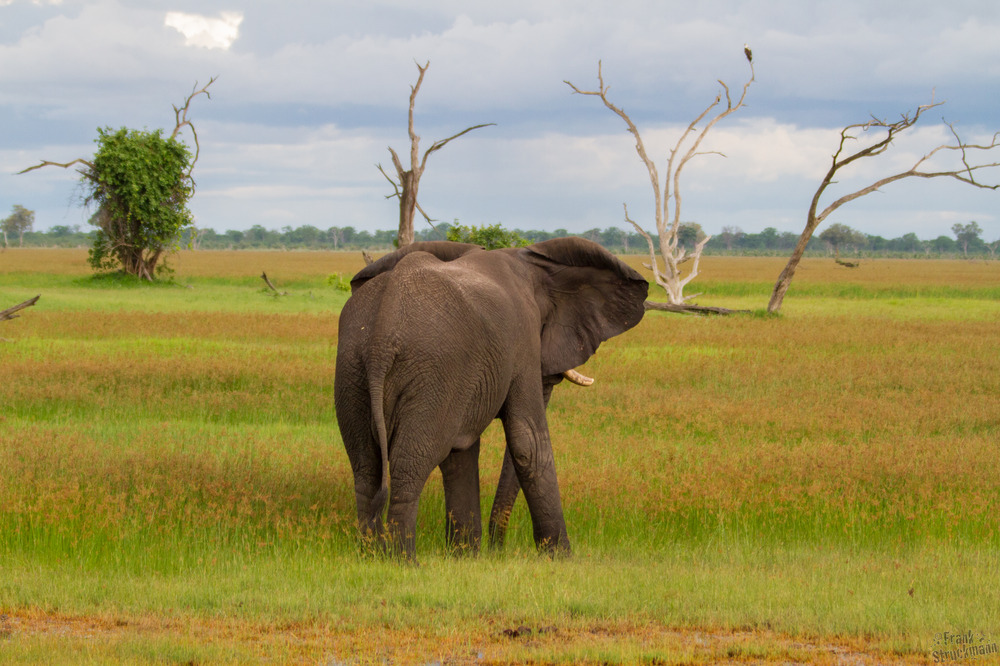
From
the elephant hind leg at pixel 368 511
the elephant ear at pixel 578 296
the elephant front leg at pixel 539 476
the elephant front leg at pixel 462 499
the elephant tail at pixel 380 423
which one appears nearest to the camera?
the elephant tail at pixel 380 423

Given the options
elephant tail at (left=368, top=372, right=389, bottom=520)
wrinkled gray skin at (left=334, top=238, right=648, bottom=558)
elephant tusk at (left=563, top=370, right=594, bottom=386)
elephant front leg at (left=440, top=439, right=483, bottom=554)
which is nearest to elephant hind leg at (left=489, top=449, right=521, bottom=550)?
wrinkled gray skin at (left=334, top=238, right=648, bottom=558)

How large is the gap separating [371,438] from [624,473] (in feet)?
12.4

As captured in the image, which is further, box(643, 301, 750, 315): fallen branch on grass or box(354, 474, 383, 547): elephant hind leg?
box(643, 301, 750, 315): fallen branch on grass

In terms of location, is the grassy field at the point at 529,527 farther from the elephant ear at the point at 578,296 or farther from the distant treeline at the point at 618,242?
the distant treeline at the point at 618,242

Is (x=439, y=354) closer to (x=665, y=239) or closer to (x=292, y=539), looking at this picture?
(x=292, y=539)

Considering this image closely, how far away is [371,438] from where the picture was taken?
19.8 ft

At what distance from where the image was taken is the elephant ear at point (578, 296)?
7.36 m

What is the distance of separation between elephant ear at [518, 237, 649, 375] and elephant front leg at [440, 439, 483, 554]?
96 cm

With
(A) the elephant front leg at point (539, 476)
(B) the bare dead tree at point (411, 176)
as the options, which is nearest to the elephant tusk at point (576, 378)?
(A) the elephant front leg at point (539, 476)

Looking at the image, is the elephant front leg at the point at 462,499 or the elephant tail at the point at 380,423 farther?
the elephant front leg at the point at 462,499

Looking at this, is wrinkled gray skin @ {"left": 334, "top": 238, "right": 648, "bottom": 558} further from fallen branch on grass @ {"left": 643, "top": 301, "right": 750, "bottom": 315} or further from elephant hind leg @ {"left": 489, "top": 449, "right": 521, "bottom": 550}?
fallen branch on grass @ {"left": 643, "top": 301, "right": 750, "bottom": 315}

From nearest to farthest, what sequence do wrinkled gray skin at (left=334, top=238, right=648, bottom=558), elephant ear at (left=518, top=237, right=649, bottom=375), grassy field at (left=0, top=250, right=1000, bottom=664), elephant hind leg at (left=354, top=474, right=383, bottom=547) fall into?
grassy field at (left=0, top=250, right=1000, bottom=664), wrinkled gray skin at (left=334, top=238, right=648, bottom=558), elephant hind leg at (left=354, top=474, right=383, bottom=547), elephant ear at (left=518, top=237, right=649, bottom=375)

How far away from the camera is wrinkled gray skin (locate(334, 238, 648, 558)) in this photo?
5.80 meters

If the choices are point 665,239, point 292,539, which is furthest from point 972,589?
point 665,239
